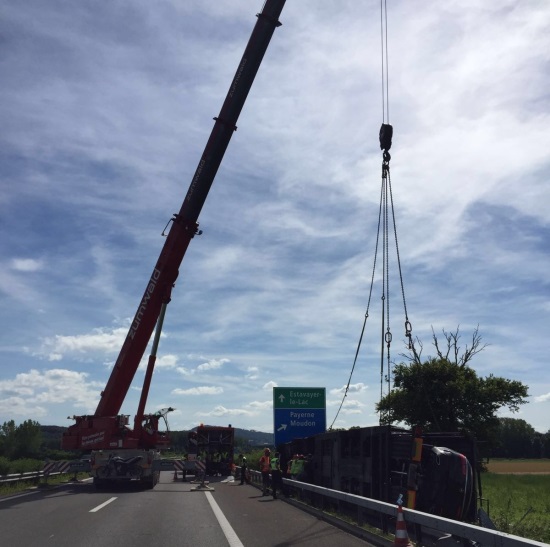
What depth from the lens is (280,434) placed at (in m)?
25.2

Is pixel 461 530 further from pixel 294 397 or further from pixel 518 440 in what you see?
pixel 518 440

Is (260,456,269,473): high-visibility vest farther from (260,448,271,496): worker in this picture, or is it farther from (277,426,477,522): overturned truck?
(277,426,477,522): overturned truck

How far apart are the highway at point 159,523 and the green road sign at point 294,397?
6742 mm

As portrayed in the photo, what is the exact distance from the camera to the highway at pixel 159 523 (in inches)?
398

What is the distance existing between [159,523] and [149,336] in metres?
11.4

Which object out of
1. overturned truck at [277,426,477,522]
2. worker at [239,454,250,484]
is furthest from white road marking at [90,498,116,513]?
worker at [239,454,250,484]

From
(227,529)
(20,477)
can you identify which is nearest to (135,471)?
(20,477)

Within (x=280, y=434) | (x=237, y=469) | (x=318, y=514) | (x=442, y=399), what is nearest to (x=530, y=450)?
Result: (x=442, y=399)

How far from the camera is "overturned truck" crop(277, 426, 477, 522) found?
10.2m

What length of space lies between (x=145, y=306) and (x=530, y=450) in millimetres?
112761

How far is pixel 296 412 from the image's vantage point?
2544cm

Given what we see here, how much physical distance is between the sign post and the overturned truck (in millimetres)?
7701

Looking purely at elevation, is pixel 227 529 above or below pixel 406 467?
below

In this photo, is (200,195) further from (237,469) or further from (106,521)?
(237,469)
